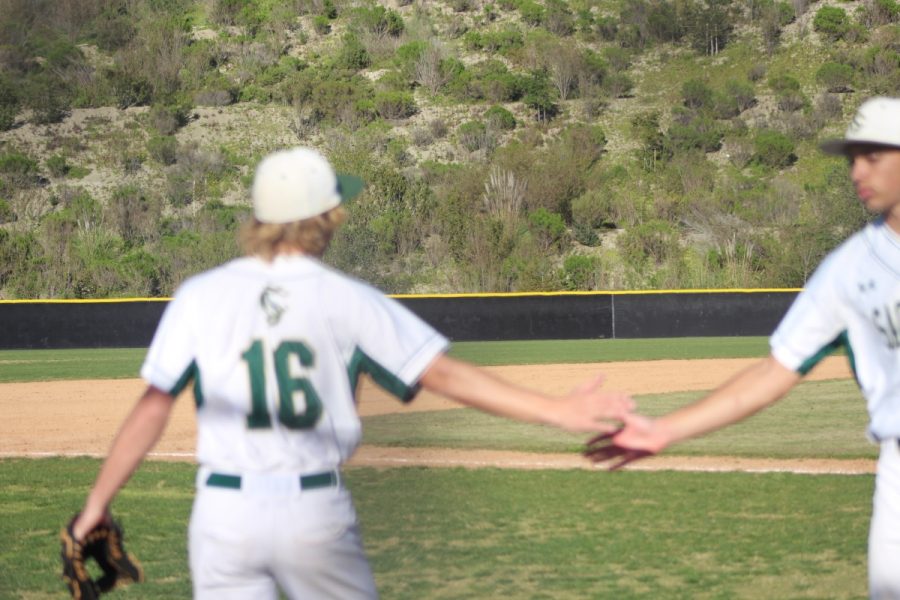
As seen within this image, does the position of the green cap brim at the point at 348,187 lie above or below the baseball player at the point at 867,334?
above

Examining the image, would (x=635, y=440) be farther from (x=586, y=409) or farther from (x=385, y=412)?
(x=385, y=412)

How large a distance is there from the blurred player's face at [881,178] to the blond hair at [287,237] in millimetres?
1315

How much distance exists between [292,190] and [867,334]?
4.75 ft

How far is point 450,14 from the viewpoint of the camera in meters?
67.1

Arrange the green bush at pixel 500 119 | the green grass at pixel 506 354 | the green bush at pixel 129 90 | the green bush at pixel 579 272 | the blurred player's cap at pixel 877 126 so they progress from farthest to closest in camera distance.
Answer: the green bush at pixel 129 90 → the green bush at pixel 500 119 → the green bush at pixel 579 272 → the green grass at pixel 506 354 → the blurred player's cap at pixel 877 126

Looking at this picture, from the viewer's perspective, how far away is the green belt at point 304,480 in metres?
2.80

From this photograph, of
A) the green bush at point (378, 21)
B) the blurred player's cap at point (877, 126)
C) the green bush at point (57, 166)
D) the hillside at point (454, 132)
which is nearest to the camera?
the blurred player's cap at point (877, 126)

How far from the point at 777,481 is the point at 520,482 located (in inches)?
70.0

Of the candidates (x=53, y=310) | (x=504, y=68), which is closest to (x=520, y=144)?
(x=504, y=68)

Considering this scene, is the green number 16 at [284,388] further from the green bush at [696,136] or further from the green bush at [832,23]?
the green bush at [832,23]

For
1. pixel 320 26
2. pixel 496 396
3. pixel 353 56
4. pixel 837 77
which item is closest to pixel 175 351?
pixel 496 396

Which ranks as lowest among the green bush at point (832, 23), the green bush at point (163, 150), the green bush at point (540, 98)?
the green bush at point (163, 150)

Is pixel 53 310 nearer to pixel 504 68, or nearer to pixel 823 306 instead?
pixel 823 306

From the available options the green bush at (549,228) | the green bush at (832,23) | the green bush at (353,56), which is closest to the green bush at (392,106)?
the green bush at (353,56)
